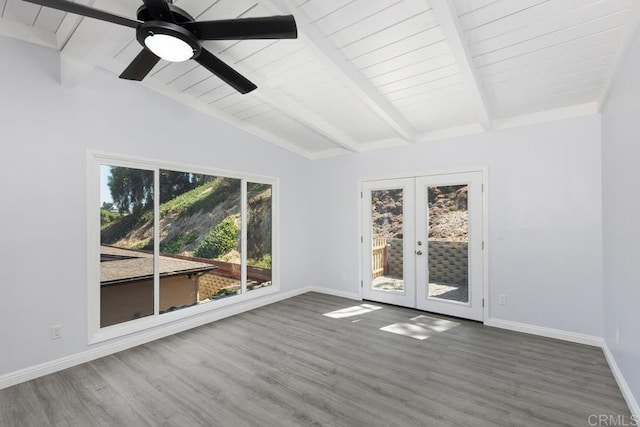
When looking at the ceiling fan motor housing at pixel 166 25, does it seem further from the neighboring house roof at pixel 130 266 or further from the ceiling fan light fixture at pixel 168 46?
the neighboring house roof at pixel 130 266

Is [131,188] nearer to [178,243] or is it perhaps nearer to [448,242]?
[178,243]

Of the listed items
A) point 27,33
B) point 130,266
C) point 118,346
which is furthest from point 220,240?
point 27,33

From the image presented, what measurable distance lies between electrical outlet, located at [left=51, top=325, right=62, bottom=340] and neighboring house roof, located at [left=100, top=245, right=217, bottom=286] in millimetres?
495

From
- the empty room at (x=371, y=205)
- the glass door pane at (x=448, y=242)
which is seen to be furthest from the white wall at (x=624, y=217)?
the glass door pane at (x=448, y=242)

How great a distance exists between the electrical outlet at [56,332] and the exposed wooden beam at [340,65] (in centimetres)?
330

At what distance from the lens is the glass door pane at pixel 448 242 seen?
398cm

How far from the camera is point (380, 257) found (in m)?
4.76

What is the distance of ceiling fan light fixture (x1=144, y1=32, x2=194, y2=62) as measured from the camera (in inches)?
67.0

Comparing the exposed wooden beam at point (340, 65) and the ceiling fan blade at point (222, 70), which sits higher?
the exposed wooden beam at point (340, 65)

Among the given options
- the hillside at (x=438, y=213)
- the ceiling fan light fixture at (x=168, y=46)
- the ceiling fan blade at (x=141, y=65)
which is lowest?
the hillside at (x=438, y=213)

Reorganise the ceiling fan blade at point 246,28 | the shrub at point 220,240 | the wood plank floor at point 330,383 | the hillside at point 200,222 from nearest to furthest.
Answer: the ceiling fan blade at point 246,28 → the wood plank floor at point 330,383 → the hillside at point 200,222 → the shrub at point 220,240

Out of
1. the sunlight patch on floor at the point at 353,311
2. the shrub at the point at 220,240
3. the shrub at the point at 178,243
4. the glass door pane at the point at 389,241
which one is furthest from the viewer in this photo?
the glass door pane at the point at 389,241

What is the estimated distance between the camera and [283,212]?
16.8ft

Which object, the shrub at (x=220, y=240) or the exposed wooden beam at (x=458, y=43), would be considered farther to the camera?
the shrub at (x=220, y=240)
